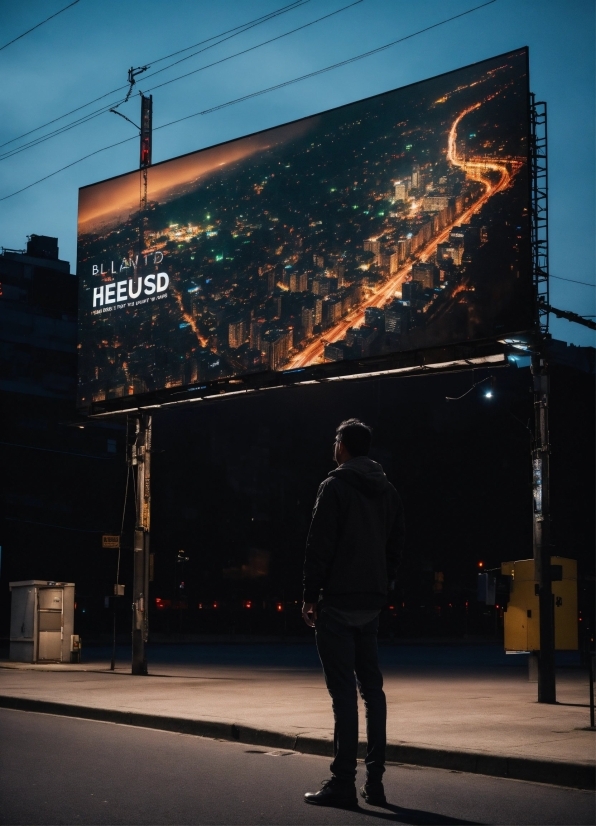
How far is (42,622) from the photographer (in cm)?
2730

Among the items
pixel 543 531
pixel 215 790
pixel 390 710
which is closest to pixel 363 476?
pixel 215 790

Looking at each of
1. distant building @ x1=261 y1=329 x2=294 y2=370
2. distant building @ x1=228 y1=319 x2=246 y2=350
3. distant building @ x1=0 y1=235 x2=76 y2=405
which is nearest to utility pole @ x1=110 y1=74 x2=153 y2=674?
distant building @ x1=228 y1=319 x2=246 y2=350

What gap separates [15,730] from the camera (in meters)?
11.4

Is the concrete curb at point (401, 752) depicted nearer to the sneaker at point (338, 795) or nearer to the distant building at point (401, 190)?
the sneaker at point (338, 795)

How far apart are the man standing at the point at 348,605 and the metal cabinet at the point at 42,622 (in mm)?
20503

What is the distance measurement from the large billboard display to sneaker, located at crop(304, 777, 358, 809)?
9.37 metres

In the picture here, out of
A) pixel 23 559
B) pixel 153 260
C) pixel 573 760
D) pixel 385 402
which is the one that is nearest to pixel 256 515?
pixel 385 402

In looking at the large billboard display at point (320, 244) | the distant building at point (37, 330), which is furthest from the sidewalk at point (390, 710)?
the distant building at point (37, 330)

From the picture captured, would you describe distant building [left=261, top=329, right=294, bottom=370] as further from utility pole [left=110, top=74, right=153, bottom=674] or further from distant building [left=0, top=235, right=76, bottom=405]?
distant building [left=0, top=235, right=76, bottom=405]

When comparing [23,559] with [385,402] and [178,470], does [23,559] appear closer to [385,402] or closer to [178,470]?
[178,470]

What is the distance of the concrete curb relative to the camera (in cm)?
834

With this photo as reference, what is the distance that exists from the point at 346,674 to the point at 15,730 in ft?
18.4

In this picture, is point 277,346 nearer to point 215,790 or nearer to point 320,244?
Answer: point 320,244

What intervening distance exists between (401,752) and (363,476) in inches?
136
